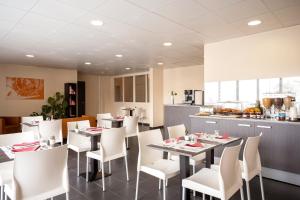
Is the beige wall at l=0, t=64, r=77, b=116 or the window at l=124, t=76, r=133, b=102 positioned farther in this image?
the window at l=124, t=76, r=133, b=102

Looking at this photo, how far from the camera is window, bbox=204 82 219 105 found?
4.52m

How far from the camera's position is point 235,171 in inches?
79.4

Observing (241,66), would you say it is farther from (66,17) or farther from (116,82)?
(116,82)

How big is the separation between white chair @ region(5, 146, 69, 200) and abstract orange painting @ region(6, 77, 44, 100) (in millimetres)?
6406

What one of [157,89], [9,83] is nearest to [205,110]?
[157,89]

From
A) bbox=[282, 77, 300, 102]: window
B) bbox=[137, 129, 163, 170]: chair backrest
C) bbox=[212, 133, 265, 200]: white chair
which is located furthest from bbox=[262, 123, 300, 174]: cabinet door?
bbox=[137, 129, 163, 170]: chair backrest

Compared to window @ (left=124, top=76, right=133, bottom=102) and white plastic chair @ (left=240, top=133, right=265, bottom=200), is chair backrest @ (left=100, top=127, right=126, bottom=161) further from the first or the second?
window @ (left=124, top=76, right=133, bottom=102)

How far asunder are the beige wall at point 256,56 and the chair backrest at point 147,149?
7.75 ft

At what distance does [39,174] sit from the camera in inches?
70.9

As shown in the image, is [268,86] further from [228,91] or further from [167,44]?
[167,44]

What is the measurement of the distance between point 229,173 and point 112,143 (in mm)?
1741

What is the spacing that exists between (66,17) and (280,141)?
12.0ft

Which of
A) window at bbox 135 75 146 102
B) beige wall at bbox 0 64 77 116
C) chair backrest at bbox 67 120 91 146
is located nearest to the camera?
chair backrest at bbox 67 120 91 146

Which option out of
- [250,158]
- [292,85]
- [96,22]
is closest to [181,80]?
[292,85]
